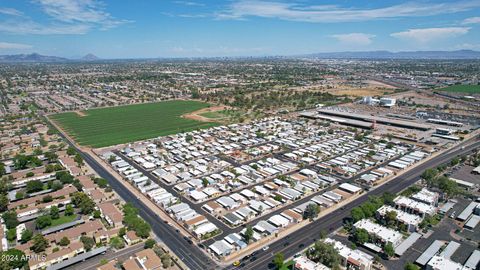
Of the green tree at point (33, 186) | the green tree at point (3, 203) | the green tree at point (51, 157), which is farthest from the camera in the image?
the green tree at point (51, 157)

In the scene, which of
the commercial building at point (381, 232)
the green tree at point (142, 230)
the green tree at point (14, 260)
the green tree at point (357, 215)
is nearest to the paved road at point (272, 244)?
the green tree at point (142, 230)

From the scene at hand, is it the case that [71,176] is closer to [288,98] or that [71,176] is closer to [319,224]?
[319,224]

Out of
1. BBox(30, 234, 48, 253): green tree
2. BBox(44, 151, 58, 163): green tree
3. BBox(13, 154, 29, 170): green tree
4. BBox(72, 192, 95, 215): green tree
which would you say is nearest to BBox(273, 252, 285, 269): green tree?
BBox(30, 234, 48, 253): green tree

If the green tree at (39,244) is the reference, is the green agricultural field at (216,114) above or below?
above

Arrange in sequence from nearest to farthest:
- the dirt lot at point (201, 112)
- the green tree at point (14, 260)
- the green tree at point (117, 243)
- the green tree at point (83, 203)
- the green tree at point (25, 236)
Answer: the green tree at point (14, 260)
the green tree at point (117, 243)
the green tree at point (25, 236)
the green tree at point (83, 203)
the dirt lot at point (201, 112)

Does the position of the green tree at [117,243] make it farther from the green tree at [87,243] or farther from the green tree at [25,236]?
the green tree at [25,236]

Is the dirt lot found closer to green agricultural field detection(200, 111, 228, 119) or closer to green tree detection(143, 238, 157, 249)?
green agricultural field detection(200, 111, 228, 119)
